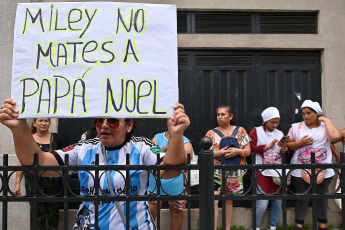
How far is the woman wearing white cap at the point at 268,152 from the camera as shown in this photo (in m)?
5.46

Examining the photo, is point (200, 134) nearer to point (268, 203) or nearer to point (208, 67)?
point (208, 67)

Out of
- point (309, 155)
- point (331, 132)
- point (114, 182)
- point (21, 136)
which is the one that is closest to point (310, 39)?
point (331, 132)

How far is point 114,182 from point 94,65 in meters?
0.71

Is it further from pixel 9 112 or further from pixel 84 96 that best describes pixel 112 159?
pixel 9 112

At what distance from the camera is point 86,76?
2143 millimetres

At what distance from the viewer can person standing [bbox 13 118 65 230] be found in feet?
16.8

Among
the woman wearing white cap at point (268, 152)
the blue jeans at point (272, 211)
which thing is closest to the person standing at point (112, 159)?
the woman wearing white cap at point (268, 152)

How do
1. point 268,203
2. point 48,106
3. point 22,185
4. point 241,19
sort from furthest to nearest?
point 241,19, point 268,203, point 22,185, point 48,106

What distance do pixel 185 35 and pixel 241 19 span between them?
97cm

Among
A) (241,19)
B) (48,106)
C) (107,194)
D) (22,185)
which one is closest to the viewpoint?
(48,106)

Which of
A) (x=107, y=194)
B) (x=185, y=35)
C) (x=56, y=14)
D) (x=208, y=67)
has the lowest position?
(x=107, y=194)

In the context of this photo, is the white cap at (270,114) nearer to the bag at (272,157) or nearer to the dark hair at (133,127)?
the bag at (272,157)

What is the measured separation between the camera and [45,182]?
200 inches

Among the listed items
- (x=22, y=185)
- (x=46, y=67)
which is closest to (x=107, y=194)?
(x=46, y=67)
